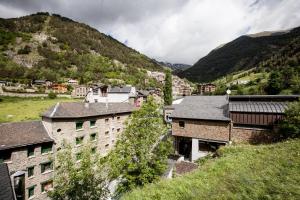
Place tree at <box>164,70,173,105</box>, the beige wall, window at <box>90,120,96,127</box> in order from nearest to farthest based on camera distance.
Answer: the beige wall < window at <box>90,120,96,127</box> < tree at <box>164,70,173,105</box>

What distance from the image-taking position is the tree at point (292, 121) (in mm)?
18188

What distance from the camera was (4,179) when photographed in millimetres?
11977

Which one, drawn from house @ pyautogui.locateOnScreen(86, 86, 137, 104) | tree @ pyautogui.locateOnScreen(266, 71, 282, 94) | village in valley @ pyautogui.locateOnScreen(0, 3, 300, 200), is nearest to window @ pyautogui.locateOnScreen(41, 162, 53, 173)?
village in valley @ pyautogui.locateOnScreen(0, 3, 300, 200)

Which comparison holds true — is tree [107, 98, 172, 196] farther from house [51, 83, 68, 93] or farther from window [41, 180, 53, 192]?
house [51, 83, 68, 93]

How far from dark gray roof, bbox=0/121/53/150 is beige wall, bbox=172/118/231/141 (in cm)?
1895

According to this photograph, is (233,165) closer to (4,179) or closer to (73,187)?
(73,187)

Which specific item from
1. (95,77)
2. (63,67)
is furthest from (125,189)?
(63,67)

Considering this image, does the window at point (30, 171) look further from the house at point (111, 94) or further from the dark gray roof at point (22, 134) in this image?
the house at point (111, 94)

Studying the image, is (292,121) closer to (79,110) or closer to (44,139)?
(79,110)

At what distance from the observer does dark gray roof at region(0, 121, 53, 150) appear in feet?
79.7

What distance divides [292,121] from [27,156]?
3150 cm

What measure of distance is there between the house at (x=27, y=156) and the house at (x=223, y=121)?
1928cm

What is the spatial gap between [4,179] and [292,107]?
2453 centimetres

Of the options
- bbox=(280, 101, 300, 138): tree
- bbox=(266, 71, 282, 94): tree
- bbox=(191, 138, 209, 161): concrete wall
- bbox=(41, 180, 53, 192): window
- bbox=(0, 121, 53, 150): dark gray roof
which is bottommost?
bbox=(41, 180, 53, 192): window
